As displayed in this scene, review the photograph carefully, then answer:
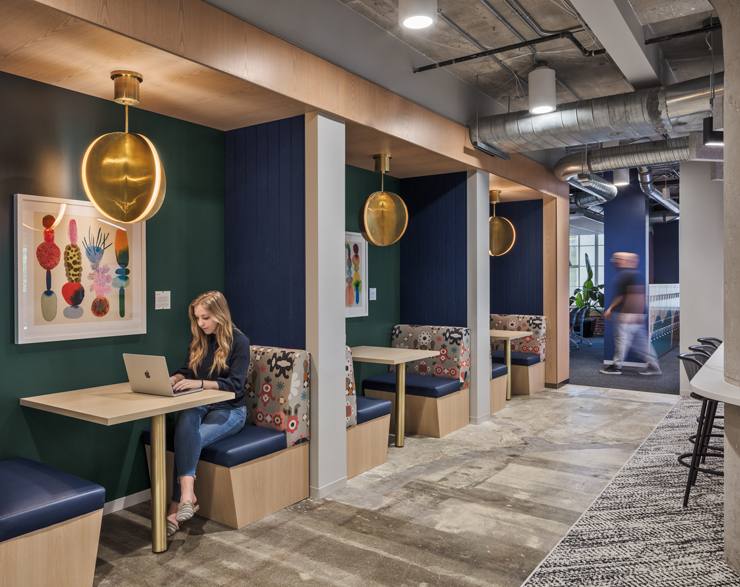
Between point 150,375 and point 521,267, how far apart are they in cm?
600

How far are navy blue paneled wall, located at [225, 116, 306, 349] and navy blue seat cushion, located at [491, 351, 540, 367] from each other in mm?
3877

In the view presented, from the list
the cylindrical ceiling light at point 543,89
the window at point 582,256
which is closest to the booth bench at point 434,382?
the cylindrical ceiling light at point 543,89

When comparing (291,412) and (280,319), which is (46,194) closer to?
(280,319)

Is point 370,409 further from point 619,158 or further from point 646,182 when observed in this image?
point 646,182

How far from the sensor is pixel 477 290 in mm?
5676

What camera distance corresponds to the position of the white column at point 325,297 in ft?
12.2

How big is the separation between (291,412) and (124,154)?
6.07ft

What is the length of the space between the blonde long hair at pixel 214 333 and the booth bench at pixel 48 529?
1.01 meters

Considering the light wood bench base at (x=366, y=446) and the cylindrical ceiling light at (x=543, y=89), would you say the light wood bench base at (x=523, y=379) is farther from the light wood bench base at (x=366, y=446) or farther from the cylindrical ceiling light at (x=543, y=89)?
the cylindrical ceiling light at (x=543, y=89)

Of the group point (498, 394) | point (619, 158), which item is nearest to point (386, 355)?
point (498, 394)

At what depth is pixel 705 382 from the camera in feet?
9.36

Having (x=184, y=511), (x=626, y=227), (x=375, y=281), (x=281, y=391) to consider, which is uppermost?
(x=626, y=227)

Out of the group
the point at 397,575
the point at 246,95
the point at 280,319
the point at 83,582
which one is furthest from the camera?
the point at 280,319

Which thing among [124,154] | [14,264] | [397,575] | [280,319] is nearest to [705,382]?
[397,575]
